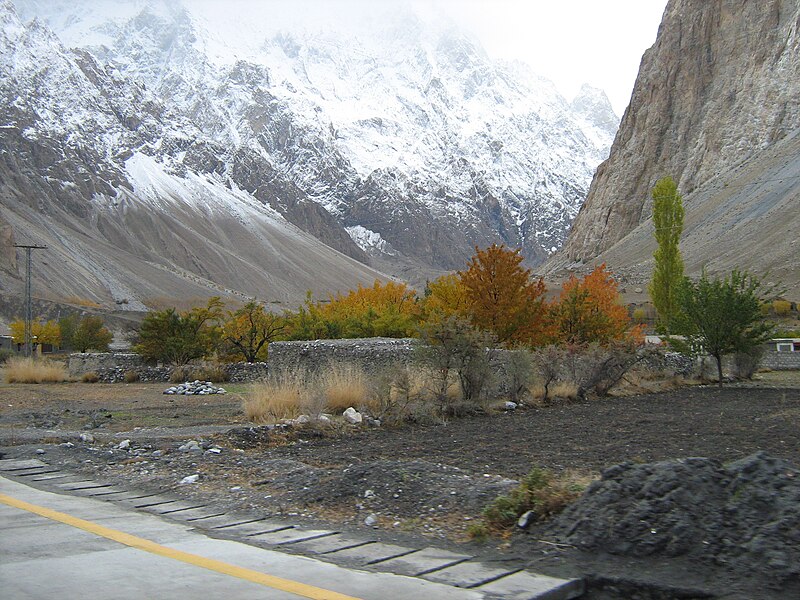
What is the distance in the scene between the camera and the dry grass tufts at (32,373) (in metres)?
31.7

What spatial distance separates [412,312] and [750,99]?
70049 mm

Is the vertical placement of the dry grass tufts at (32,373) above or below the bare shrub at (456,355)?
below

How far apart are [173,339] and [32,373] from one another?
573 centimetres

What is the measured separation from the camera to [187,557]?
533 centimetres

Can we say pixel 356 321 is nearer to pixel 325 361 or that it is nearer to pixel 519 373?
→ pixel 325 361

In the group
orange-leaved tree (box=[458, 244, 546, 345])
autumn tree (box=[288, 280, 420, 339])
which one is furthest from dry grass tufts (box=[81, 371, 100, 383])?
orange-leaved tree (box=[458, 244, 546, 345])

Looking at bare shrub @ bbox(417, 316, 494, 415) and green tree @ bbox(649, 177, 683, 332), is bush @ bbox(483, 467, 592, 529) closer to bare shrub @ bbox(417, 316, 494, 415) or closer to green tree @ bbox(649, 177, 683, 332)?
bare shrub @ bbox(417, 316, 494, 415)

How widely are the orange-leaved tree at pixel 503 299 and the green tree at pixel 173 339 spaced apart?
1571cm

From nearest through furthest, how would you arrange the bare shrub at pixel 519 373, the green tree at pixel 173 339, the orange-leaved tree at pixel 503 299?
the bare shrub at pixel 519 373, the orange-leaved tree at pixel 503 299, the green tree at pixel 173 339

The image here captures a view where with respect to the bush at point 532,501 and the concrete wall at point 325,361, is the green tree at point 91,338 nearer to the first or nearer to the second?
the concrete wall at point 325,361

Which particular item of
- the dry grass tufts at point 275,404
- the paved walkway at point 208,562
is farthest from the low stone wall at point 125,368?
the paved walkway at point 208,562

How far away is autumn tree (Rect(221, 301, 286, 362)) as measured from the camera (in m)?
35.8

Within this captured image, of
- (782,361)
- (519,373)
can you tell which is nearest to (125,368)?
(519,373)

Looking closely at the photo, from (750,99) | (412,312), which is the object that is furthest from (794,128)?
(412,312)
